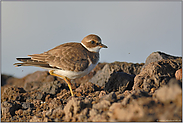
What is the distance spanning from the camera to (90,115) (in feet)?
16.2

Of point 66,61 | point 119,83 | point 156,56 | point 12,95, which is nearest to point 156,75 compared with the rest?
point 119,83

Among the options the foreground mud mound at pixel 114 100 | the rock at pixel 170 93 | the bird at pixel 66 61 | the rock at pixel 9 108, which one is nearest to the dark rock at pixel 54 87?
the foreground mud mound at pixel 114 100

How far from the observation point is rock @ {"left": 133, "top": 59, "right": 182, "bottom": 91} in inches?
269

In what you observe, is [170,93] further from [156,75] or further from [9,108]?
[9,108]

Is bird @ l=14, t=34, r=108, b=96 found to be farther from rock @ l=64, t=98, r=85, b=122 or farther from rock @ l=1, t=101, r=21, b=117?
rock @ l=64, t=98, r=85, b=122

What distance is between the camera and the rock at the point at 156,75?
269 inches

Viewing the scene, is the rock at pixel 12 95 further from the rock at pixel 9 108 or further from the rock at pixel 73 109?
the rock at pixel 73 109

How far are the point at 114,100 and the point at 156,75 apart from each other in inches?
A: 103

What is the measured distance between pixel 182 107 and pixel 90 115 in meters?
2.33

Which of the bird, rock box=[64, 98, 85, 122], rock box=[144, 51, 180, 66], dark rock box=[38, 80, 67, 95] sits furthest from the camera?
rock box=[144, 51, 180, 66]

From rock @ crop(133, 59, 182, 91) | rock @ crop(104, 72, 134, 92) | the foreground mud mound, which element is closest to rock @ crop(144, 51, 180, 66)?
the foreground mud mound

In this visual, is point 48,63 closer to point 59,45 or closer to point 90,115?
point 59,45

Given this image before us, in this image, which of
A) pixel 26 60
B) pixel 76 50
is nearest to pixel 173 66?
pixel 76 50

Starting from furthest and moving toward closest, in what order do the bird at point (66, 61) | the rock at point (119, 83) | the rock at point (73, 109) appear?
the rock at point (119, 83) < the bird at point (66, 61) < the rock at point (73, 109)
